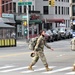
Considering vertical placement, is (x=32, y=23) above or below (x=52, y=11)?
below

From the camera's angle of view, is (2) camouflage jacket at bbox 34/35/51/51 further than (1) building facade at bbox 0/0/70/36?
No

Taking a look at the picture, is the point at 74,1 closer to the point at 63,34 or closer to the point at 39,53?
the point at 63,34

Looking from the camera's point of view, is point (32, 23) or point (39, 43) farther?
point (32, 23)

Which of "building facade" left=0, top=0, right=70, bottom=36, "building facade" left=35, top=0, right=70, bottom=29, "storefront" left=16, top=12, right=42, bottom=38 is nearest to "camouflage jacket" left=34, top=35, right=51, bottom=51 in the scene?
"building facade" left=0, top=0, right=70, bottom=36

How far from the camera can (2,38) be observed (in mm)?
43594

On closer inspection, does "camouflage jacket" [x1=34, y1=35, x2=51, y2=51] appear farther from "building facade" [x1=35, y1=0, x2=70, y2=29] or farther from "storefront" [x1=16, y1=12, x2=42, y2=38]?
"building facade" [x1=35, y1=0, x2=70, y2=29]

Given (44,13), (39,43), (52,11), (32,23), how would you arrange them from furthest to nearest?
(44,13)
(52,11)
(32,23)
(39,43)

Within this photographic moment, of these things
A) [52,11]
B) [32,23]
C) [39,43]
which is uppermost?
[39,43]

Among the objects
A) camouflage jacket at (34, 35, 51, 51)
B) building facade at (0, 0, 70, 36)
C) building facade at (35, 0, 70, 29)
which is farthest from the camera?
building facade at (35, 0, 70, 29)

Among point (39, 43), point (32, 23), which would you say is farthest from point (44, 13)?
point (39, 43)

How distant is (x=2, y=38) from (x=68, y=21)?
207ft

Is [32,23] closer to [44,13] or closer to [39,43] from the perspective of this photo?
[44,13]

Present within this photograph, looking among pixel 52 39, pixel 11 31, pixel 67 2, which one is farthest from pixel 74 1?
pixel 11 31

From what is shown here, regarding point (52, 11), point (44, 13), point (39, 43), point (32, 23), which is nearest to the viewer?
point (39, 43)
